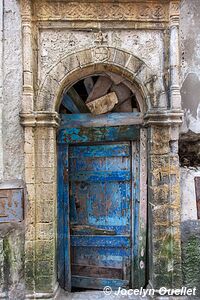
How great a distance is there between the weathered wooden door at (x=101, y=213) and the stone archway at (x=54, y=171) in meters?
0.43

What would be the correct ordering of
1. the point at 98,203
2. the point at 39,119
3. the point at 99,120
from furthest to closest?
1. the point at 98,203
2. the point at 99,120
3. the point at 39,119

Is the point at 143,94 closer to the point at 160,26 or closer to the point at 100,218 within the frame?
the point at 160,26

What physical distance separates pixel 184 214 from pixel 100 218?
99cm

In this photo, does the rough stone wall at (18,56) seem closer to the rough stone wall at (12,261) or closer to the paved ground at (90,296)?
the rough stone wall at (12,261)

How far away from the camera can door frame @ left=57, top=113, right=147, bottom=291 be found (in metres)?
3.12

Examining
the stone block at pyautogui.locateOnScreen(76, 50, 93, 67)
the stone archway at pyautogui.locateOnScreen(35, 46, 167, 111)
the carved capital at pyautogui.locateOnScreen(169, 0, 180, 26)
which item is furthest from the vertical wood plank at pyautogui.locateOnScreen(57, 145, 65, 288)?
the carved capital at pyautogui.locateOnScreen(169, 0, 180, 26)

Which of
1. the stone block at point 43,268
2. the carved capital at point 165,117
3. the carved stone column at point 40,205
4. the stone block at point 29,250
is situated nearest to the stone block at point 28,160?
the carved stone column at point 40,205

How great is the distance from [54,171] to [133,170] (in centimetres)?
95

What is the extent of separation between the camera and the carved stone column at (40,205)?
2777 mm

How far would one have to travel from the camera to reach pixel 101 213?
326 centimetres

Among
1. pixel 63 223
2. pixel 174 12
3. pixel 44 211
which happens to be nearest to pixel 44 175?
pixel 44 211

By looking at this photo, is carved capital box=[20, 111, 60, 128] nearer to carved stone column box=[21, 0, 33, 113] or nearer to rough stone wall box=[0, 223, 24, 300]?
carved stone column box=[21, 0, 33, 113]

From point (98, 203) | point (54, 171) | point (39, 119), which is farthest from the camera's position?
point (98, 203)

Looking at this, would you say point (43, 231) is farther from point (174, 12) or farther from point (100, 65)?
point (174, 12)
